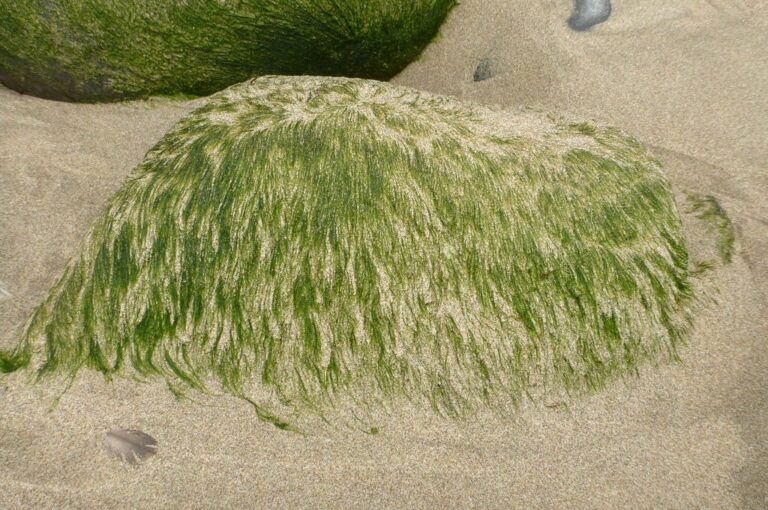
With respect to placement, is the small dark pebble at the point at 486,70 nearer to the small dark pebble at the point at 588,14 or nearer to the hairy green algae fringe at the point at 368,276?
the small dark pebble at the point at 588,14

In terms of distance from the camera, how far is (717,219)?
113 inches

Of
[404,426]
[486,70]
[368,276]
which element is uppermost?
[486,70]

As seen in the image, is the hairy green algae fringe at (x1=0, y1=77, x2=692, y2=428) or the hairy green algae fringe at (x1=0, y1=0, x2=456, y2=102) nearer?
the hairy green algae fringe at (x1=0, y1=77, x2=692, y2=428)

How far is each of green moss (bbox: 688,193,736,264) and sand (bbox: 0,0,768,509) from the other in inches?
→ 2.1

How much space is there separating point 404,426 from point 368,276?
649 mm

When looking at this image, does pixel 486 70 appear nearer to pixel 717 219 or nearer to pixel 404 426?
pixel 717 219

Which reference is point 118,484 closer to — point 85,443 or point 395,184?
point 85,443

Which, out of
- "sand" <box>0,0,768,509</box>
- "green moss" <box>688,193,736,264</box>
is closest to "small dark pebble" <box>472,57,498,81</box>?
"sand" <box>0,0,768,509</box>

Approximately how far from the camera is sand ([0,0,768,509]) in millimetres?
2049

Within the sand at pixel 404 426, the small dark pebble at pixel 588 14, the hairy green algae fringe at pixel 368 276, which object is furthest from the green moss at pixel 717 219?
the small dark pebble at pixel 588 14

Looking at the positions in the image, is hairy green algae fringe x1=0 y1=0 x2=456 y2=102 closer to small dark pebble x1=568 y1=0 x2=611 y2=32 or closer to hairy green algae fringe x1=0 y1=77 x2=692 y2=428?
hairy green algae fringe x1=0 y1=77 x2=692 y2=428

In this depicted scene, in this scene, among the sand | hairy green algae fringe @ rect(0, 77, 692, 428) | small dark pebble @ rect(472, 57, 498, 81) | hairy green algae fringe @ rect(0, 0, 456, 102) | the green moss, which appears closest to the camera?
the sand

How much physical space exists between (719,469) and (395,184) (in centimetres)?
174

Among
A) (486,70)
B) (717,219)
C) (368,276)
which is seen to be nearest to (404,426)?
(368,276)
